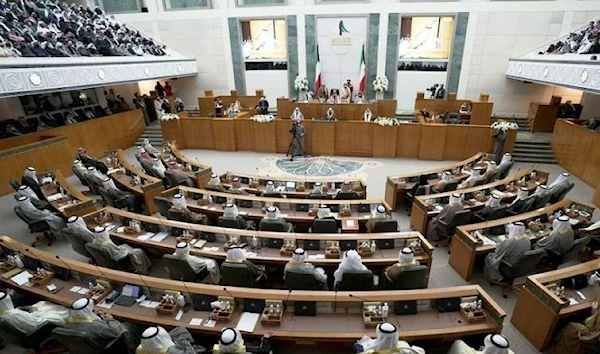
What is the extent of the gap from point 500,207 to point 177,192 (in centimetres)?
786

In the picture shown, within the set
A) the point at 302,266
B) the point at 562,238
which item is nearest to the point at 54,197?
the point at 302,266

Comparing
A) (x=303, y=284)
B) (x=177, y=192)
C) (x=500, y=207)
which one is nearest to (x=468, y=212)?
(x=500, y=207)

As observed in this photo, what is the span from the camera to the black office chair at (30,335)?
4.32m

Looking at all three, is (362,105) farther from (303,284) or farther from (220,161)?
(303,284)

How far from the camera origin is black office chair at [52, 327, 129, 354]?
388cm

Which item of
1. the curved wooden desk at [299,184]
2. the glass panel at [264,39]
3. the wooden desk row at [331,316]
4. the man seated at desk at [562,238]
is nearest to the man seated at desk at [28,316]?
the wooden desk row at [331,316]

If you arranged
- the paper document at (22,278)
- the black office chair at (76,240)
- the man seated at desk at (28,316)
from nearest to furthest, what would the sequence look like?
1. the man seated at desk at (28,316)
2. the paper document at (22,278)
3. the black office chair at (76,240)

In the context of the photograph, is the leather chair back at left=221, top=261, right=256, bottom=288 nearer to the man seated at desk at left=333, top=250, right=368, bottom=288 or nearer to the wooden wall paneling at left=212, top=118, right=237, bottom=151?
the man seated at desk at left=333, top=250, right=368, bottom=288

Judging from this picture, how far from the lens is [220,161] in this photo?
14070mm

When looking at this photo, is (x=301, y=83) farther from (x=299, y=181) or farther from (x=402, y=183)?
(x=402, y=183)

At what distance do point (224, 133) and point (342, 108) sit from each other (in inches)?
232

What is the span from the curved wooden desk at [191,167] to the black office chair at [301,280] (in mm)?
6001

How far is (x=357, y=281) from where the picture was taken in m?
5.05

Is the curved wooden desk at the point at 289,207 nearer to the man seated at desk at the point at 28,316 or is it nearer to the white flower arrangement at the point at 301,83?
the man seated at desk at the point at 28,316
